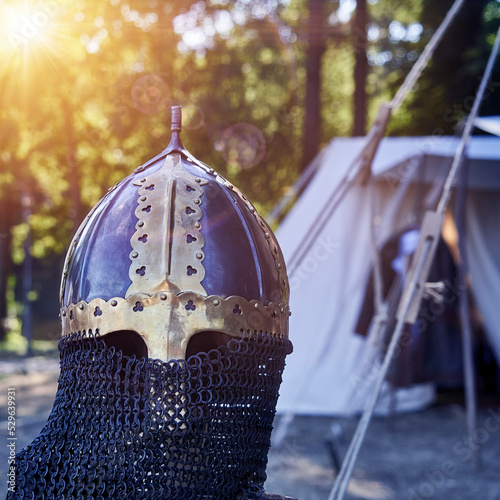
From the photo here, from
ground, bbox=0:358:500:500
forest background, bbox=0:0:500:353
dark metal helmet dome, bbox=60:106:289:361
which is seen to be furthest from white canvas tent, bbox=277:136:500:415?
dark metal helmet dome, bbox=60:106:289:361

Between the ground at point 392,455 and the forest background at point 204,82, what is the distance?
384 cm

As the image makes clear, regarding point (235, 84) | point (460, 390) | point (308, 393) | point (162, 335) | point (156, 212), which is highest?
point (235, 84)

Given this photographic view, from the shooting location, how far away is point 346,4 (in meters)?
13.0

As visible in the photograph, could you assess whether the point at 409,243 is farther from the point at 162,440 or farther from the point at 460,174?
the point at 162,440

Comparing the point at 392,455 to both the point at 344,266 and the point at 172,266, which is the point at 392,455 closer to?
the point at 344,266

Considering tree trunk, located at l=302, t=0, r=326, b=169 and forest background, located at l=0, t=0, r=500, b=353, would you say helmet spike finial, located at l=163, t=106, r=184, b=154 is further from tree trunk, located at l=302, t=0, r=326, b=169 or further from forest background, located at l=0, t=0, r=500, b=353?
tree trunk, located at l=302, t=0, r=326, b=169

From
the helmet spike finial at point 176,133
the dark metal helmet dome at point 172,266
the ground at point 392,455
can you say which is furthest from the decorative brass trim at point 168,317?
the ground at point 392,455

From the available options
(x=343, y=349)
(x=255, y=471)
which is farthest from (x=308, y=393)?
(x=255, y=471)

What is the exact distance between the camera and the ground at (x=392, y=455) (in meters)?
4.68

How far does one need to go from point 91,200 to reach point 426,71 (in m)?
8.27

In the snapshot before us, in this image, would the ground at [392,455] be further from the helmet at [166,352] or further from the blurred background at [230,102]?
the helmet at [166,352]

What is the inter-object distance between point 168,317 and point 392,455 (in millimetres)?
4708

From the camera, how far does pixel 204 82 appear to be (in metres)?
11.9

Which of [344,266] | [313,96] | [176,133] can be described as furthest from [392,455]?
[313,96]
